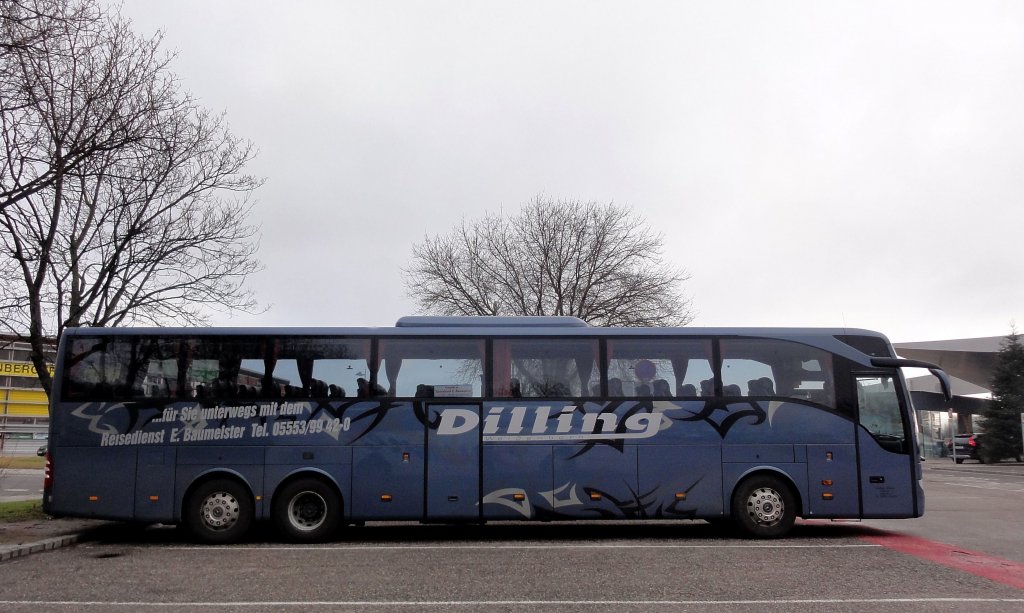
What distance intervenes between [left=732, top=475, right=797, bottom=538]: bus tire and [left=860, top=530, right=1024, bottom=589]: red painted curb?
1.21 metres

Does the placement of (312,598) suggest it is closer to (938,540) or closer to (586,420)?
(586,420)

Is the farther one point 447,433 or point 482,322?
point 482,322

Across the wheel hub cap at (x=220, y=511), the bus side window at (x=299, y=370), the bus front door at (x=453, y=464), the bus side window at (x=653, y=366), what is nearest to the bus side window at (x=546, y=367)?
the bus side window at (x=653, y=366)

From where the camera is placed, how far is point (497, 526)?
49.1ft

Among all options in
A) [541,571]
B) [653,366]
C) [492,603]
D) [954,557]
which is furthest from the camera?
[653,366]

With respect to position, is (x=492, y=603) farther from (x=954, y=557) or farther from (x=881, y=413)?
(x=881, y=413)

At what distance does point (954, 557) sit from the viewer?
1073 centimetres

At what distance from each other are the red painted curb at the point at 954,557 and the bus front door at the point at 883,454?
1.61ft

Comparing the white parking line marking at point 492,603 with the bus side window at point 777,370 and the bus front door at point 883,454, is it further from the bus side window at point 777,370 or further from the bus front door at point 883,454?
the bus side window at point 777,370

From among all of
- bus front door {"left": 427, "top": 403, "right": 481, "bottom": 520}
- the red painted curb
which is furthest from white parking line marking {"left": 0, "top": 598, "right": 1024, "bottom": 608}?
bus front door {"left": 427, "top": 403, "right": 481, "bottom": 520}

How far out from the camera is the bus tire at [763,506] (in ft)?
41.5

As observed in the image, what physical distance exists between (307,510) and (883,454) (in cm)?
875

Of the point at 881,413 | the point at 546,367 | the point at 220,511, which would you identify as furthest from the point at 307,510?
the point at 881,413

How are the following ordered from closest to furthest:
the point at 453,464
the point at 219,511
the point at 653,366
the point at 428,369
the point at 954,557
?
the point at 954,557 < the point at 219,511 < the point at 453,464 < the point at 428,369 < the point at 653,366
